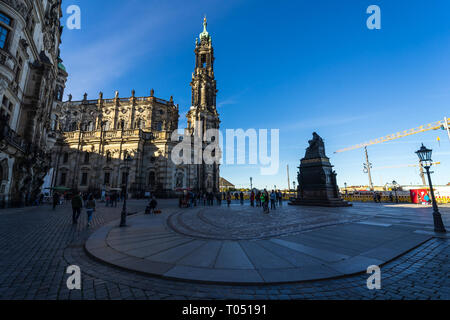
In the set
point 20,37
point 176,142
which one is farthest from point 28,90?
point 176,142

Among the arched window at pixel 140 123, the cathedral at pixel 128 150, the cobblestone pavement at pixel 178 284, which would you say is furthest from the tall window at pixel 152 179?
the cobblestone pavement at pixel 178 284

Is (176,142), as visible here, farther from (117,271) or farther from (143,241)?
(117,271)

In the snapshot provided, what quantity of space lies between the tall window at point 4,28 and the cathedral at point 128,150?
50.0 feet

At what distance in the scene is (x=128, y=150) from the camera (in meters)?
33.2

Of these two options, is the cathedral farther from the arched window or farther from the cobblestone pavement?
the cobblestone pavement

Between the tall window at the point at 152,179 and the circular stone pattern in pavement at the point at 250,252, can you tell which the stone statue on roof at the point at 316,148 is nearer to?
the circular stone pattern in pavement at the point at 250,252

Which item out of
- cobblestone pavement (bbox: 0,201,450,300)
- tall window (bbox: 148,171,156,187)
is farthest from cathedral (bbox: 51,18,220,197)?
cobblestone pavement (bbox: 0,201,450,300)

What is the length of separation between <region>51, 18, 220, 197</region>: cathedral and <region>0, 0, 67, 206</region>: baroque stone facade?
10.3 meters

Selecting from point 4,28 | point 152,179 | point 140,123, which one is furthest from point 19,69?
point 140,123

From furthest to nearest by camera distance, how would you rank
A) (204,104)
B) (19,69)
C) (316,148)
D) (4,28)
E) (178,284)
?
(204,104) → (316,148) → (19,69) → (4,28) → (178,284)

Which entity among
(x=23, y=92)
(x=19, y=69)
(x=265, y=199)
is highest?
(x=19, y=69)

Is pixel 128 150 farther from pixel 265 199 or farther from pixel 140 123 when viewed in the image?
pixel 265 199

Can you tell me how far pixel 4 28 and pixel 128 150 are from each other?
20455mm
